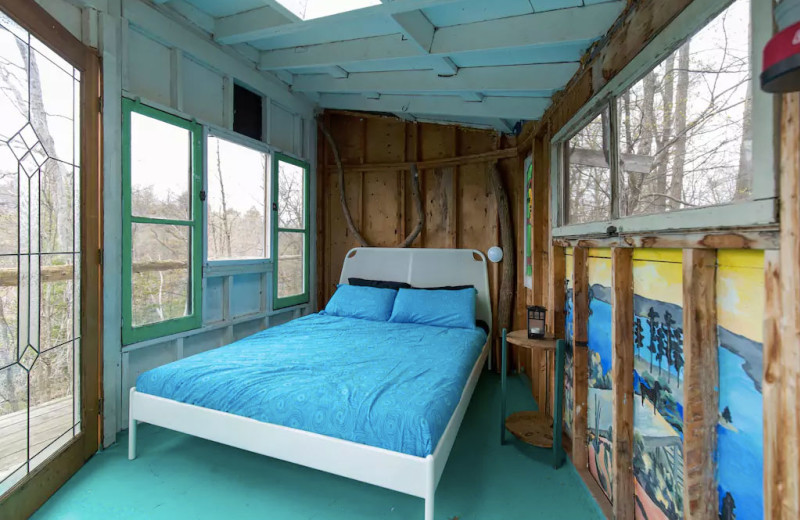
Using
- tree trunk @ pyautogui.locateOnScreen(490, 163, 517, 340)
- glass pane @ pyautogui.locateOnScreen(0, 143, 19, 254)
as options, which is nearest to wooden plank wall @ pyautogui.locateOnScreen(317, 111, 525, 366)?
tree trunk @ pyautogui.locateOnScreen(490, 163, 517, 340)

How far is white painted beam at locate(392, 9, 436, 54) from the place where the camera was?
6.99ft

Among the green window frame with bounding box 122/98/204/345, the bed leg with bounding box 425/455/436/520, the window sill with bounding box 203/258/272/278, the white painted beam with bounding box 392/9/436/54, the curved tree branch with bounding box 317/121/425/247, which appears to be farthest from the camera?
the curved tree branch with bounding box 317/121/425/247

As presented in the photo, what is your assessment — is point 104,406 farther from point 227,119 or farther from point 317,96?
point 317,96

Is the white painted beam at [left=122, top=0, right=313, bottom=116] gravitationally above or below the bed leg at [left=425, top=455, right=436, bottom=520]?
above

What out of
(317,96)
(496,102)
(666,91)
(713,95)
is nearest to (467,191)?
(496,102)

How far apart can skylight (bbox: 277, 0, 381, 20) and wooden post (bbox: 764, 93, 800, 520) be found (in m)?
2.05

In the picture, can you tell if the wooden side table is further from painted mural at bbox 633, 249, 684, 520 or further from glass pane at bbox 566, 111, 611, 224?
glass pane at bbox 566, 111, 611, 224

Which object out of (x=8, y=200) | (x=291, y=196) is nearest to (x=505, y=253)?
(x=291, y=196)

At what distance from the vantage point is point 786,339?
831 millimetres

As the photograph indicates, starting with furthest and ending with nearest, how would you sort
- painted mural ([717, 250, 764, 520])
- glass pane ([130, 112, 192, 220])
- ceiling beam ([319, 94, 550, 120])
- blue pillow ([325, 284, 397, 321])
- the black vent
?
1. blue pillow ([325, 284, 397, 321])
2. the black vent
3. ceiling beam ([319, 94, 550, 120])
4. glass pane ([130, 112, 192, 220])
5. painted mural ([717, 250, 764, 520])

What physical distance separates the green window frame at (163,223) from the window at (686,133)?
2.74m

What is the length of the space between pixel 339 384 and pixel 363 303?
5.72 ft

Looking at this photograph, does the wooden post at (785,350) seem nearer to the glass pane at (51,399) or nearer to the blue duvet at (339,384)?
the blue duvet at (339,384)

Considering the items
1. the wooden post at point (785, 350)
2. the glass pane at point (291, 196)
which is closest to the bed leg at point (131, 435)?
the glass pane at point (291, 196)
